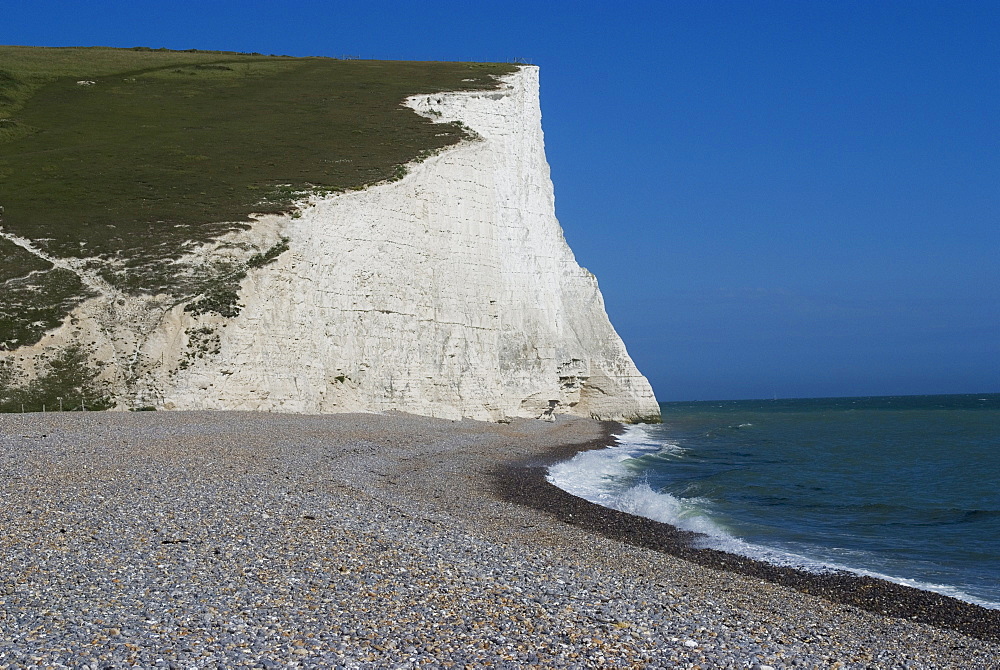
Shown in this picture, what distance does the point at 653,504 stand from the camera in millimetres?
17391

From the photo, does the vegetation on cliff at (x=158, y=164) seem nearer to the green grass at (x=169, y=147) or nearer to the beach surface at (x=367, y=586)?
the green grass at (x=169, y=147)

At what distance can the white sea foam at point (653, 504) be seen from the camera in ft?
39.5

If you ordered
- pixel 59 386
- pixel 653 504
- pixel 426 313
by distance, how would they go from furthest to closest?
1. pixel 426 313
2. pixel 59 386
3. pixel 653 504

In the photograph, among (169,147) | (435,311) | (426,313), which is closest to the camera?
(426,313)

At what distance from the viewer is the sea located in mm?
13000

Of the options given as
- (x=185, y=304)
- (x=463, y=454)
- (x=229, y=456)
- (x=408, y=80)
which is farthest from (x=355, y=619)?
(x=408, y=80)

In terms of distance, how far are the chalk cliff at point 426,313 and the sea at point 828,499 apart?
274 inches

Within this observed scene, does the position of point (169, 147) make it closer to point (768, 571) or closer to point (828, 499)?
point (828, 499)

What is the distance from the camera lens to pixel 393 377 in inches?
1194

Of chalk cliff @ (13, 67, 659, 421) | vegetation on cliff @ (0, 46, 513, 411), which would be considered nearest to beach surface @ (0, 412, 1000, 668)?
chalk cliff @ (13, 67, 659, 421)

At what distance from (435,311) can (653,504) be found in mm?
16766

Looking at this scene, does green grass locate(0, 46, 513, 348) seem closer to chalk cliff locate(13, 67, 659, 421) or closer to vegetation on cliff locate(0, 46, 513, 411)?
vegetation on cliff locate(0, 46, 513, 411)

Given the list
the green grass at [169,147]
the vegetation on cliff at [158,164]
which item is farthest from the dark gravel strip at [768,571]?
the green grass at [169,147]

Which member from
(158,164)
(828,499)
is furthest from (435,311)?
(828,499)
